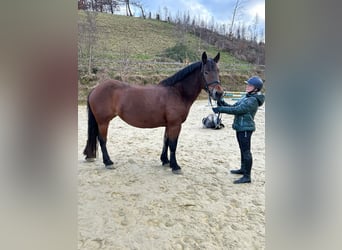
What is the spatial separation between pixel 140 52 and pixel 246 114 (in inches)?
22.6

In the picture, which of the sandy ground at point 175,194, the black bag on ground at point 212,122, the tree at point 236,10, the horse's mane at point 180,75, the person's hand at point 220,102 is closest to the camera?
the sandy ground at point 175,194

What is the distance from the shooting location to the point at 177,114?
3.98 ft

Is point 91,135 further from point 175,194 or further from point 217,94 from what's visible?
point 217,94

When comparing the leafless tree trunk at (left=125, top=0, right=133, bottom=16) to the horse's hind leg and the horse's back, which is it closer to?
the horse's back

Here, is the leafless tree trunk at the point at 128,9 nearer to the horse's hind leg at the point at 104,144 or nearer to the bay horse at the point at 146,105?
the bay horse at the point at 146,105

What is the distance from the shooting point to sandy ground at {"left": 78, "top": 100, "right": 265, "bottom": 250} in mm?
783

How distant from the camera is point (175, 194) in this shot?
3.27 feet

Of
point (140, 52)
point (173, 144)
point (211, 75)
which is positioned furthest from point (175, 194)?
point (140, 52)

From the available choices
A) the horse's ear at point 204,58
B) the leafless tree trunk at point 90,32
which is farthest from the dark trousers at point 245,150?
the leafless tree trunk at point 90,32

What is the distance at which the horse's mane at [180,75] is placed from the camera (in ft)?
3.73

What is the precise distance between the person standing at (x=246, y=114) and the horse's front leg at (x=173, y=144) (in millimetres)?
256
